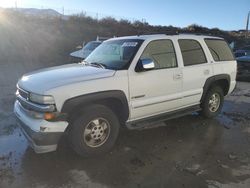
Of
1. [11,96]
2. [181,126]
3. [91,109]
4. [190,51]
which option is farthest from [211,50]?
[11,96]

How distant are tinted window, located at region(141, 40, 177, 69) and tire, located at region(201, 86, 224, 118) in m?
1.47

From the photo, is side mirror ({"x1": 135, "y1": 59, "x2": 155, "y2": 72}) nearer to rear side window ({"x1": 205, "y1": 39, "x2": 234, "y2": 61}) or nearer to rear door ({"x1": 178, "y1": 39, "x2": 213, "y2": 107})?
rear door ({"x1": 178, "y1": 39, "x2": 213, "y2": 107})

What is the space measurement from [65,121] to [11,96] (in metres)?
5.18

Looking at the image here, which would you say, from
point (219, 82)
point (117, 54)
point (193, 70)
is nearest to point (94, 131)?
point (117, 54)

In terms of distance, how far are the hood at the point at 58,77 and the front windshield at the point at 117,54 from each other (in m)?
0.27

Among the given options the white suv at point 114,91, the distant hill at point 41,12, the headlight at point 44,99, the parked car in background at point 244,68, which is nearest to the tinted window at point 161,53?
the white suv at point 114,91

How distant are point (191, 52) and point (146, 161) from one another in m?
2.61

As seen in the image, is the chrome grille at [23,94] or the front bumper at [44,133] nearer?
the front bumper at [44,133]

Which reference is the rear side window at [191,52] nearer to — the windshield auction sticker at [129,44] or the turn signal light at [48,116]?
the windshield auction sticker at [129,44]

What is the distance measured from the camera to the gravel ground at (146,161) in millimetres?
3982

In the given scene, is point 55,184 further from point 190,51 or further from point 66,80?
point 190,51

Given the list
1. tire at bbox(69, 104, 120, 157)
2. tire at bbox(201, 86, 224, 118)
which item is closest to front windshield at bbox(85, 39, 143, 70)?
tire at bbox(69, 104, 120, 157)

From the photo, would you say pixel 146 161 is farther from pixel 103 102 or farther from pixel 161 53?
pixel 161 53

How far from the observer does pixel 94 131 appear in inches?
183
